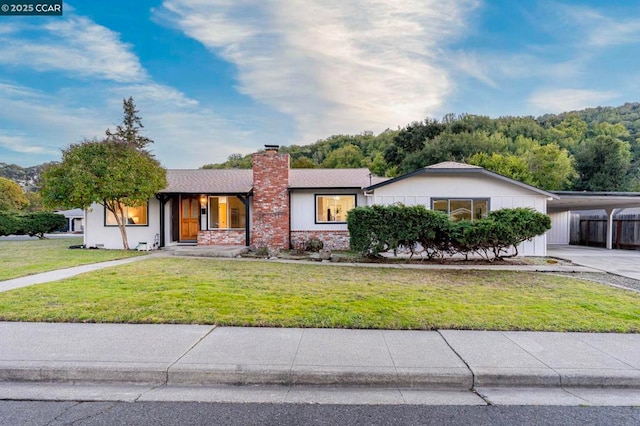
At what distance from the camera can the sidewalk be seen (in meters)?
3.56

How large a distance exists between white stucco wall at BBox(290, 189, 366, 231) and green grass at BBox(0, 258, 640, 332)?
625cm

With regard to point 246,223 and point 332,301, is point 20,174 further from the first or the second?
point 332,301

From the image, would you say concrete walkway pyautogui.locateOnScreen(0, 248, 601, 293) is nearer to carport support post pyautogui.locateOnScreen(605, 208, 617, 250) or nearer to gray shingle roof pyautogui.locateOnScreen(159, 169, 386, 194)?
gray shingle roof pyautogui.locateOnScreen(159, 169, 386, 194)

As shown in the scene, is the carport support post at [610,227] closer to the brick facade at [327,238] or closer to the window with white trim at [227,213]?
the brick facade at [327,238]

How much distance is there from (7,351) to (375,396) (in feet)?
14.2

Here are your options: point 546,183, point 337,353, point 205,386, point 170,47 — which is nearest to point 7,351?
point 205,386

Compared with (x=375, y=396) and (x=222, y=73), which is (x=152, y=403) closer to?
(x=375, y=396)

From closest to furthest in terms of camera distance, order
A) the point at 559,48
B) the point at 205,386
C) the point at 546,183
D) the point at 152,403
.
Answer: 1. the point at 152,403
2. the point at 205,386
3. the point at 559,48
4. the point at 546,183

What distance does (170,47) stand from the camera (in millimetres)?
16125

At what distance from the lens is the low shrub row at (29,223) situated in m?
21.7

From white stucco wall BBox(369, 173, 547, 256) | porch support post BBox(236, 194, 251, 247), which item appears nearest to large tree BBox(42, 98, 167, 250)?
porch support post BBox(236, 194, 251, 247)

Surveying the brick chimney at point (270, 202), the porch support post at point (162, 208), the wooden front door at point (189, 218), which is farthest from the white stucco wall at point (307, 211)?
the porch support post at point (162, 208)

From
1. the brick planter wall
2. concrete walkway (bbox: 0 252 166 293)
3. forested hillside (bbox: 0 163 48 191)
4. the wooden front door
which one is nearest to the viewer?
concrete walkway (bbox: 0 252 166 293)

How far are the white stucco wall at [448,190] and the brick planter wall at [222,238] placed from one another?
262 inches
